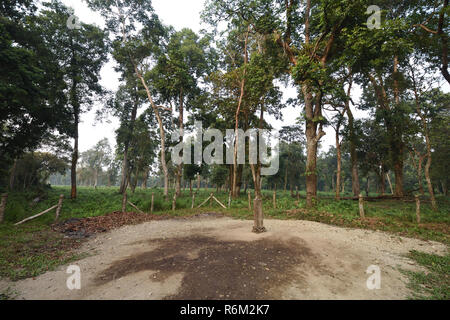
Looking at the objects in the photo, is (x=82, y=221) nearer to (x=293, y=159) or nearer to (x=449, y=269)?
(x=449, y=269)

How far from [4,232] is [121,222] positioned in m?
4.23

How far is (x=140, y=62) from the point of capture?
1845 centimetres

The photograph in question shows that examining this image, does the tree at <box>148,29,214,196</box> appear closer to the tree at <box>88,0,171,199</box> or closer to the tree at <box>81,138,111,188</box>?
the tree at <box>88,0,171,199</box>

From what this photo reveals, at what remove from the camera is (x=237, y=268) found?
4098 mm

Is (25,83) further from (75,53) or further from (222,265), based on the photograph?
(222,265)

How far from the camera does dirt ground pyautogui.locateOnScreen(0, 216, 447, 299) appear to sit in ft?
10.8

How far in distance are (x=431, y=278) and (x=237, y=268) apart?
14.1 feet

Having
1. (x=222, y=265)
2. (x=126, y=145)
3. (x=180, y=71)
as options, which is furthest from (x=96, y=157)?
(x=222, y=265)

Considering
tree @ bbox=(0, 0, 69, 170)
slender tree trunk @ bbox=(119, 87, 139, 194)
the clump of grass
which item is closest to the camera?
the clump of grass

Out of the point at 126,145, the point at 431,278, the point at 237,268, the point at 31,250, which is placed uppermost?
the point at 126,145

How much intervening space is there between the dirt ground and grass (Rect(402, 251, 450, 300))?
0.22 metres

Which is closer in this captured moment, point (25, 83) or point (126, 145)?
point (25, 83)

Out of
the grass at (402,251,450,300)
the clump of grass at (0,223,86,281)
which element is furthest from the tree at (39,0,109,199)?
the grass at (402,251,450,300)
